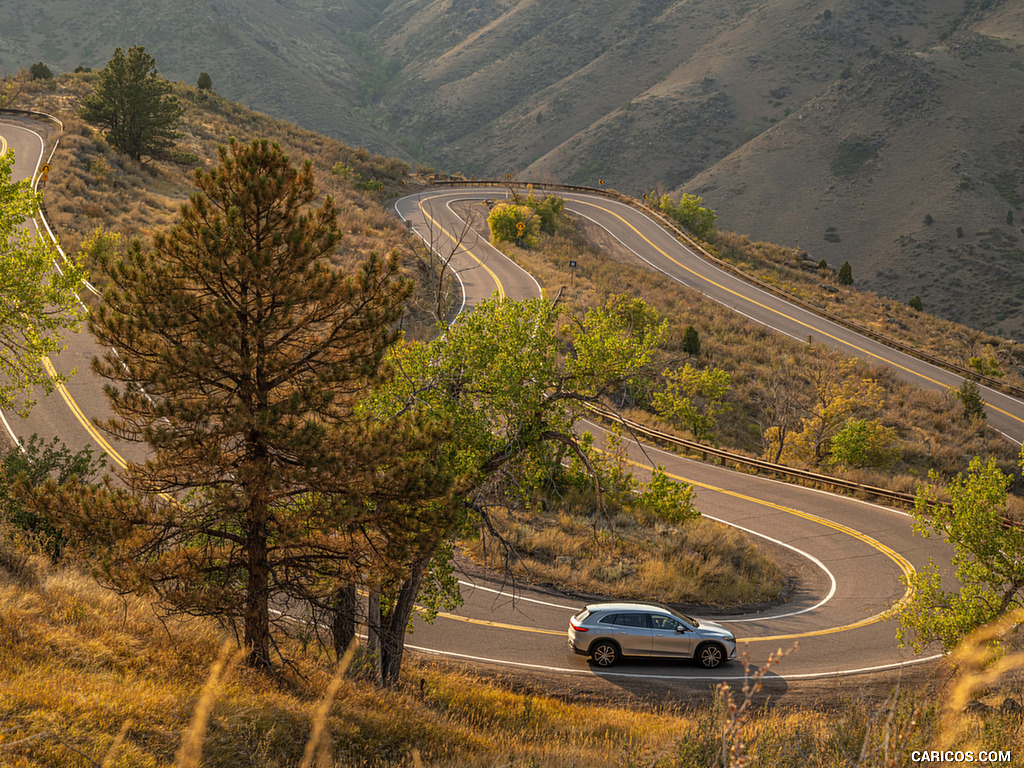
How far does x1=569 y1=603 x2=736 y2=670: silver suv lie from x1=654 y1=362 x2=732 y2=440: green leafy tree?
16.9 m

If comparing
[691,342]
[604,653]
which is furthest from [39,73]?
[604,653]

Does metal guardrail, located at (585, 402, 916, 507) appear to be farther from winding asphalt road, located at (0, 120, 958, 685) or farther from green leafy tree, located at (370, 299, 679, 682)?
green leafy tree, located at (370, 299, 679, 682)

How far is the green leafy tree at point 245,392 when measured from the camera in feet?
27.9

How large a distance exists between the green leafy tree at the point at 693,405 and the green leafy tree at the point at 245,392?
2364 centimetres

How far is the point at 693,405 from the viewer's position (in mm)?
35094

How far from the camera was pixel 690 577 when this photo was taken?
18812 millimetres

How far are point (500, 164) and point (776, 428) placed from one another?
125296 mm

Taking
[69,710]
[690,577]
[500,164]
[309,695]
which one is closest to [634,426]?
[690,577]

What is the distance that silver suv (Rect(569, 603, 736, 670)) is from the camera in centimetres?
1488

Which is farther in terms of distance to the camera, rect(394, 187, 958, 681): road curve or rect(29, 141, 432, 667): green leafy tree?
rect(394, 187, 958, 681): road curve

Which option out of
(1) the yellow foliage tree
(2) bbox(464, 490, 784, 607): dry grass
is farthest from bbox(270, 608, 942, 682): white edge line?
(1) the yellow foliage tree

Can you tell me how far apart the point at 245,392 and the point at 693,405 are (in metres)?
29.1

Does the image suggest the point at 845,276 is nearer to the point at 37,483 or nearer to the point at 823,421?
the point at 823,421

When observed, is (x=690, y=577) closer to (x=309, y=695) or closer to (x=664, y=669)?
(x=664, y=669)
